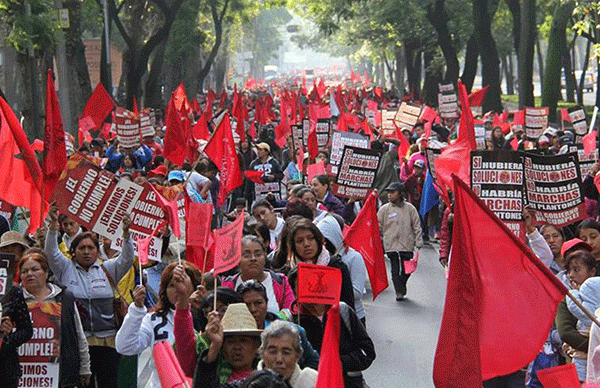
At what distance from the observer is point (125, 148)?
20766mm

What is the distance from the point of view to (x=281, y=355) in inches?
226

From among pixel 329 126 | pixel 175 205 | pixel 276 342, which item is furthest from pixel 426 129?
pixel 276 342

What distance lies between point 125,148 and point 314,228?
12.4 meters

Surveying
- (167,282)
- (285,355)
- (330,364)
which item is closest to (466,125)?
(167,282)

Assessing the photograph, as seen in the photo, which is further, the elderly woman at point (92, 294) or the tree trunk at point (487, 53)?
the tree trunk at point (487, 53)

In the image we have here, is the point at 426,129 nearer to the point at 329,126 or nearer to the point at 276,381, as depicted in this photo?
the point at 329,126

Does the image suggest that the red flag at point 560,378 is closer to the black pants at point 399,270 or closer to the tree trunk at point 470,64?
the black pants at point 399,270

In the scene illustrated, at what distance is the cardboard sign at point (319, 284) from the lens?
718 cm

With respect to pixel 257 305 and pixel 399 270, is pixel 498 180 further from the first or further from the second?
pixel 399 270

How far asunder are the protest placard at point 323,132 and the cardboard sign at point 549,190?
12.3 metres

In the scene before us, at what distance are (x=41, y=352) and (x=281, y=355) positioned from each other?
7.90ft

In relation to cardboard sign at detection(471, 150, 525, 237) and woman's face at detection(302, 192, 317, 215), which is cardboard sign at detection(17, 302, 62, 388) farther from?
woman's face at detection(302, 192, 317, 215)

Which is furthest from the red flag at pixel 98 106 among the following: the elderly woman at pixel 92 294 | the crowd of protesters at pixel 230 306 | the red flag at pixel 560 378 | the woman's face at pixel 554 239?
the red flag at pixel 560 378

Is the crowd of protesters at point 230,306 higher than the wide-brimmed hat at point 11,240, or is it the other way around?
the wide-brimmed hat at point 11,240
